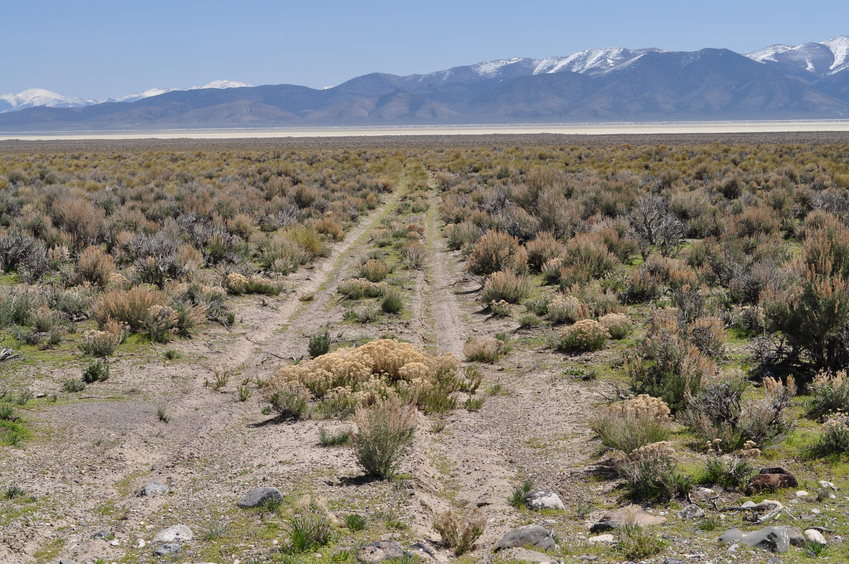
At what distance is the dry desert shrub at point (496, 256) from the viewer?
651 inches

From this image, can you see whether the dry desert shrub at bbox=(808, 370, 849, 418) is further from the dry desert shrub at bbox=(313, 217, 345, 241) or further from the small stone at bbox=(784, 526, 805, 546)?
the dry desert shrub at bbox=(313, 217, 345, 241)

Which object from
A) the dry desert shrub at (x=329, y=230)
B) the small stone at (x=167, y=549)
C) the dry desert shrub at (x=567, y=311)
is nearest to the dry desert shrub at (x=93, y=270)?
the dry desert shrub at (x=329, y=230)

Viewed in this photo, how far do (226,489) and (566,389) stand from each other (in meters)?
4.76

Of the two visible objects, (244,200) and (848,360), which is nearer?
(848,360)

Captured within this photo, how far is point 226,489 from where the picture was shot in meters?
6.41

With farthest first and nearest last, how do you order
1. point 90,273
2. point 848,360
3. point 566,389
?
point 90,273
point 566,389
point 848,360

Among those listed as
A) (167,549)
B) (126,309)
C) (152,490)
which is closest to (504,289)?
(126,309)

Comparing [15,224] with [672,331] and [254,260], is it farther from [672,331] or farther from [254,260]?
[672,331]

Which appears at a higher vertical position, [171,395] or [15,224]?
[15,224]

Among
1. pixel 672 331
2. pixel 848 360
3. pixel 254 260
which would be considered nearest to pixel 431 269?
pixel 254 260

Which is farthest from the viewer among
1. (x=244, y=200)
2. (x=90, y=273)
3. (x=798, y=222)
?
(x=244, y=200)

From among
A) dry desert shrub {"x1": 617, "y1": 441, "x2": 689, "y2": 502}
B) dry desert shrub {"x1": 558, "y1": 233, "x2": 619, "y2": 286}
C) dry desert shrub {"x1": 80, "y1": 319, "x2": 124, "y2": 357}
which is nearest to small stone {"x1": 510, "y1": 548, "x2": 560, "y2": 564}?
dry desert shrub {"x1": 617, "y1": 441, "x2": 689, "y2": 502}

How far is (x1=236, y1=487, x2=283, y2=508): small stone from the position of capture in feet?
19.5

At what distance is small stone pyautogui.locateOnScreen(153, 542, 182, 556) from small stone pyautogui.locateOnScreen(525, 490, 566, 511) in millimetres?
2852
